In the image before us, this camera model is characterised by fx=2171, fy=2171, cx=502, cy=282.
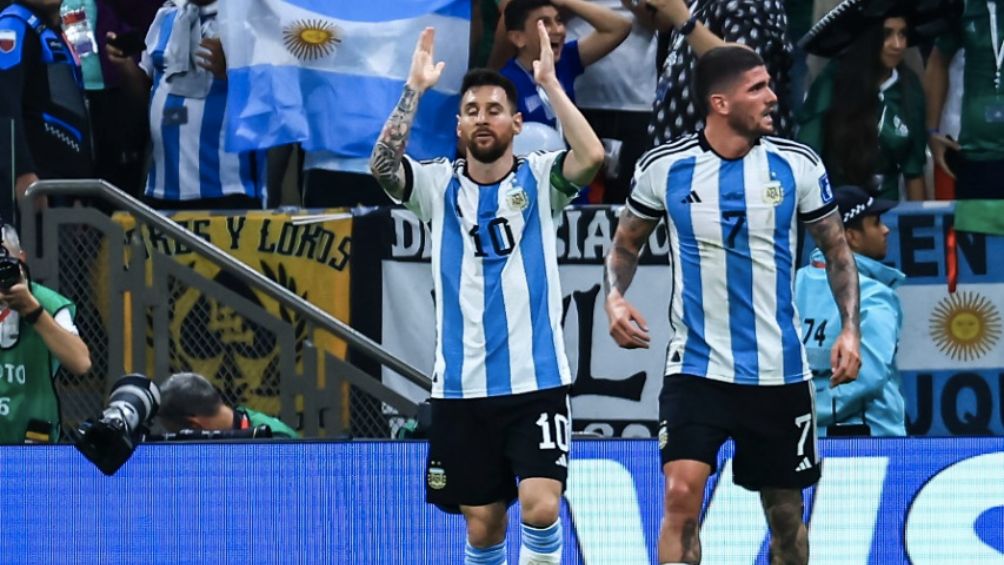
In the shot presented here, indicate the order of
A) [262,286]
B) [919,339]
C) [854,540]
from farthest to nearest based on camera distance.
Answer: [919,339] < [262,286] < [854,540]

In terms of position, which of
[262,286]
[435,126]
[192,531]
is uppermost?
[435,126]

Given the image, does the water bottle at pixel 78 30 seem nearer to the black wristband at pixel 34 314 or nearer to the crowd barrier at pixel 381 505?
the black wristband at pixel 34 314

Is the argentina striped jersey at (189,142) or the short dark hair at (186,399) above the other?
the argentina striped jersey at (189,142)

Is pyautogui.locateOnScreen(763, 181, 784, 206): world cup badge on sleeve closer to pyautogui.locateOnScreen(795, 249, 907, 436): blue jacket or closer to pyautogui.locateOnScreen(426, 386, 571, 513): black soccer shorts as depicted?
pyautogui.locateOnScreen(426, 386, 571, 513): black soccer shorts

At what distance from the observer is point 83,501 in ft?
31.3

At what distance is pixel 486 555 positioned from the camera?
8672 millimetres

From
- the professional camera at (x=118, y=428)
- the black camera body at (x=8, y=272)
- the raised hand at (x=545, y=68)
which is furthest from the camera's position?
the black camera body at (x=8, y=272)

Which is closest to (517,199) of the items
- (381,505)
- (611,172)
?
(381,505)

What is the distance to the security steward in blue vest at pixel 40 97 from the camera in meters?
11.5

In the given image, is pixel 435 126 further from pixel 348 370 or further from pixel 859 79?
pixel 859 79

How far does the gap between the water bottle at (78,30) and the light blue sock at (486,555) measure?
4813mm

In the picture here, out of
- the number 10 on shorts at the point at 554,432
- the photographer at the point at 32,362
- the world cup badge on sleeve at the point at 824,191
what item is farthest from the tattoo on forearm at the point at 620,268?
the photographer at the point at 32,362

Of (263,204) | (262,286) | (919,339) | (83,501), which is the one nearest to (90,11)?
(263,204)

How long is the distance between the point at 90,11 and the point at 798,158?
5.46m
